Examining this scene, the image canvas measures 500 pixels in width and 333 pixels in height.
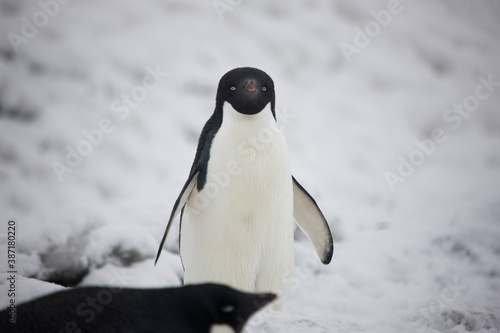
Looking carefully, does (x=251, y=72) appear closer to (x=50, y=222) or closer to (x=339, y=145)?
(x=50, y=222)

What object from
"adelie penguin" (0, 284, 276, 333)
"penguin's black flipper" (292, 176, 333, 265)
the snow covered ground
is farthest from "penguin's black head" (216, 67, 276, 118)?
"adelie penguin" (0, 284, 276, 333)

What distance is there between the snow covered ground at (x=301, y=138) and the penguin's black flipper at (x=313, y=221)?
271mm

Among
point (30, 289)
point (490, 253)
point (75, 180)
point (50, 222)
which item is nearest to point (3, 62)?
point (75, 180)

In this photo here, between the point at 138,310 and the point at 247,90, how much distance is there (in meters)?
0.94

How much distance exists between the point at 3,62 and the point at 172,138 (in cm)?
126

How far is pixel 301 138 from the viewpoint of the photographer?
382 centimetres

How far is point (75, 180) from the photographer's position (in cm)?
315

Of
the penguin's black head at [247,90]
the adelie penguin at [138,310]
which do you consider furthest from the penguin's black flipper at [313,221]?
the adelie penguin at [138,310]

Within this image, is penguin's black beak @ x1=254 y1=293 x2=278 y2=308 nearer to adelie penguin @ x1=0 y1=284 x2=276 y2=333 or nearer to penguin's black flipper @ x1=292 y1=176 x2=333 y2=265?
adelie penguin @ x1=0 y1=284 x2=276 y2=333

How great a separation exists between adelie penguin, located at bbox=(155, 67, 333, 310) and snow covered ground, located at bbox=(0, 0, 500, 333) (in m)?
0.21

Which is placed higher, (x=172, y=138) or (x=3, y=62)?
(x=3, y=62)

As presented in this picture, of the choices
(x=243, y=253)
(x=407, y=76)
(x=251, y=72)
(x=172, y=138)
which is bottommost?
(x=243, y=253)

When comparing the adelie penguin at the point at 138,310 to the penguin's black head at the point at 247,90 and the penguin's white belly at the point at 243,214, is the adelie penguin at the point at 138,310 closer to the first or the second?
the penguin's white belly at the point at 243,214

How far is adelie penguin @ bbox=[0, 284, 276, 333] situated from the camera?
0.87 meters
